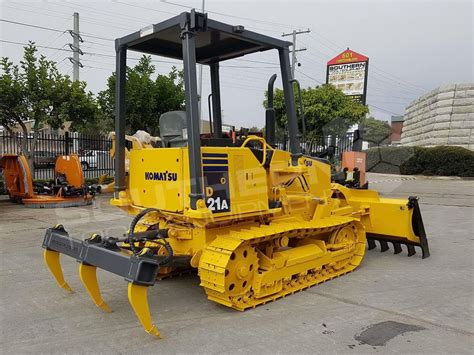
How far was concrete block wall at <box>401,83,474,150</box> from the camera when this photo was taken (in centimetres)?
2655

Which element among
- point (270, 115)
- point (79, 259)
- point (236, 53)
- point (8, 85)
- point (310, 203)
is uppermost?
point (8, 85)

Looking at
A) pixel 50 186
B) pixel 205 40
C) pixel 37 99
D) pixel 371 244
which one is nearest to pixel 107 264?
pixel 205 40

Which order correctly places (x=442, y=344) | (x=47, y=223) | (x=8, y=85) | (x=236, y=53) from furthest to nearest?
(x=8, y=85) < (x=47, y=223) < (x=236, y=53) < (x=442, y=344)

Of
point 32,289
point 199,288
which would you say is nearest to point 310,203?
point 199,288

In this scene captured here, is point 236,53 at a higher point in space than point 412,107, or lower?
lower

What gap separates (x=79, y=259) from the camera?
→ 4.00 meters

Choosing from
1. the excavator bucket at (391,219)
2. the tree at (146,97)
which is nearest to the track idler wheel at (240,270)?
the excavator bucket at (391,219)

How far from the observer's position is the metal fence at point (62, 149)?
15.5 m

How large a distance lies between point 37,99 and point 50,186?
11.2 ft

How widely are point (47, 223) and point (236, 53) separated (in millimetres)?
6209

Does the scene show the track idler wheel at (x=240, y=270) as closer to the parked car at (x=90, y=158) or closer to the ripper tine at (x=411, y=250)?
the ripper tine at (x=411, y=250)

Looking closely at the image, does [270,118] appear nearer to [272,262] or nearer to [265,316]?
[272,262]

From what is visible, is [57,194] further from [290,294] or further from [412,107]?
[412,107]

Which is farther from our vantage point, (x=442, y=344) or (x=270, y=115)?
(x=270, y=115)
